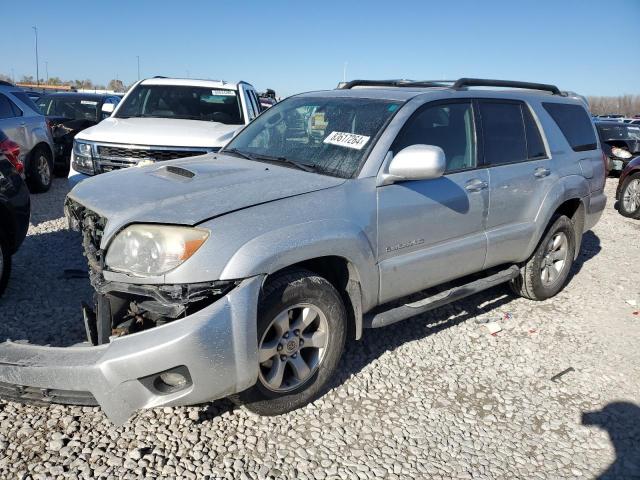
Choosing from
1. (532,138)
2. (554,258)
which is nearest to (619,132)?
(554,258)

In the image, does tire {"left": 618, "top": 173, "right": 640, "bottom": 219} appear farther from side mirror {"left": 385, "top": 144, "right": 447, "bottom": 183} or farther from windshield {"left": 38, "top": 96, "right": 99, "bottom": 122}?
windshield {"left": 38, "top": 96, "right": 99, "bottom": 122}

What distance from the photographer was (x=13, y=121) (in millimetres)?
8383

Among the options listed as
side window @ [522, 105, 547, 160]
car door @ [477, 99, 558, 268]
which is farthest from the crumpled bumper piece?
side window @ [522, 105, 547, 160]

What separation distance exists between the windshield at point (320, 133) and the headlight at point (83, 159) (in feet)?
8.32

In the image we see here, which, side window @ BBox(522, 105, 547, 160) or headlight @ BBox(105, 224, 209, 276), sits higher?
side window @ BBox(522, 105, 547, 160)

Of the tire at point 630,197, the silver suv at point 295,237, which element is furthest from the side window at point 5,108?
the tire at point 630,197

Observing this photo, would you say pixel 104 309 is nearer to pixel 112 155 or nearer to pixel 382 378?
pixel 382 378

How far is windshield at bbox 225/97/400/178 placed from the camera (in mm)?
3506

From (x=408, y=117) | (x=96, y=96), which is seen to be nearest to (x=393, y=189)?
(x=408, y=117)

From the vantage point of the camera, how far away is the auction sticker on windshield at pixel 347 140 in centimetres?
351

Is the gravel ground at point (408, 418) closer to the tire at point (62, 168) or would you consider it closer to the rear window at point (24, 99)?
the rear window at point (24, 99)

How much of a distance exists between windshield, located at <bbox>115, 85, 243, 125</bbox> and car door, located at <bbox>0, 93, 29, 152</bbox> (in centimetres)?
221

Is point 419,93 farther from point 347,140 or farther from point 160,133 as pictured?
point 160,133

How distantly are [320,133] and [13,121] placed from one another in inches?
263
